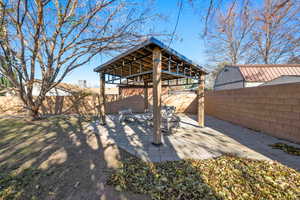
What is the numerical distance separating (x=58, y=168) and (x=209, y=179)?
2.88 metres

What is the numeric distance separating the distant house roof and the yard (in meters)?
7.92

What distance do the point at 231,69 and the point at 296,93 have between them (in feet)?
27.8

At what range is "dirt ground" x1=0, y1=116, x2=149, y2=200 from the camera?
1702mm

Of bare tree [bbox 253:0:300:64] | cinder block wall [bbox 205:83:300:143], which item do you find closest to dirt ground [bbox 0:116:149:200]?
cinder block wall [bbox 205:83:300:143]

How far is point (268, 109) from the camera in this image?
159 inches

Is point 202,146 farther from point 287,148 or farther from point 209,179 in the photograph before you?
point 287,148

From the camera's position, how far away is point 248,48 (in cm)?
1325

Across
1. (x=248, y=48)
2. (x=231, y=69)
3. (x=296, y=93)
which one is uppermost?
(x=248, y=48)

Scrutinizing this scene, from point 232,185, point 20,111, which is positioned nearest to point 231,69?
point 232,185

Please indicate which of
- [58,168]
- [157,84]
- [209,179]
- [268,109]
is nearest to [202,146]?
[209,179]

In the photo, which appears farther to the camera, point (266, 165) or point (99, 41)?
point (99, 41)

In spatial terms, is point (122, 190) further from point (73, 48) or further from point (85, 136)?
point (73, 48)

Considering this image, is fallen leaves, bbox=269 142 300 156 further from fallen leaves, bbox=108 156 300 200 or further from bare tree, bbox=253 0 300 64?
bare tree, bbox=253 0 300 64

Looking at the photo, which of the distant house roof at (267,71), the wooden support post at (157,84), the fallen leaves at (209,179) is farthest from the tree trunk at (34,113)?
the distant house roof at (267,71)
